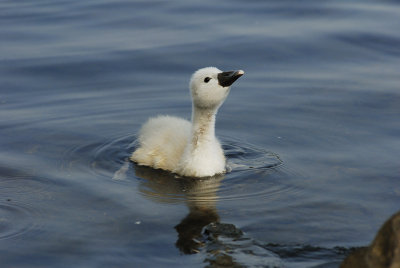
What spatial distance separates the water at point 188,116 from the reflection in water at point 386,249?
3.97 feet

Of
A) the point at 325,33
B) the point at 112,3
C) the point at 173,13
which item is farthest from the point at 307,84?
the point at 112,3

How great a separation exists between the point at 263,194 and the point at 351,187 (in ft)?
2.86

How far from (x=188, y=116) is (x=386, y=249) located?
556 cm

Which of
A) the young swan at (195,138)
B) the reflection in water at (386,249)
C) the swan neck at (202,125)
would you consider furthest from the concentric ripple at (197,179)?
the reflection in water at (386,249)

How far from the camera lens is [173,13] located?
46.3 feet

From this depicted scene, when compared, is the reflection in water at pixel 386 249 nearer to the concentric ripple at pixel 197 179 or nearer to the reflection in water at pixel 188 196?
the reflection in water at pixel 188 196

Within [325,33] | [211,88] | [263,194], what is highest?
[325,33]

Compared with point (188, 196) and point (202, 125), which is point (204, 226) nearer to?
point (188, 196)

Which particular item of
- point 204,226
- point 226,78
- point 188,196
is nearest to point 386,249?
point 204,226

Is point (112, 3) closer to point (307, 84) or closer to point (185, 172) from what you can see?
point (307, 84)

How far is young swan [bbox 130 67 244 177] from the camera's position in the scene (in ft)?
25.0

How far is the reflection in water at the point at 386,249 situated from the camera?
4238 mm

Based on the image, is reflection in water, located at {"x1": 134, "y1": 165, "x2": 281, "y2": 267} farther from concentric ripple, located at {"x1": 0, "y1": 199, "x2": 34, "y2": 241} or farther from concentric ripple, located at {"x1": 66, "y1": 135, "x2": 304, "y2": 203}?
concentric ripple, located at {"x1": 0, "y1": 199, "x2": 34, "y2": 241}

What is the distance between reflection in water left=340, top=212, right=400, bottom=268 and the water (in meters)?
1.21
